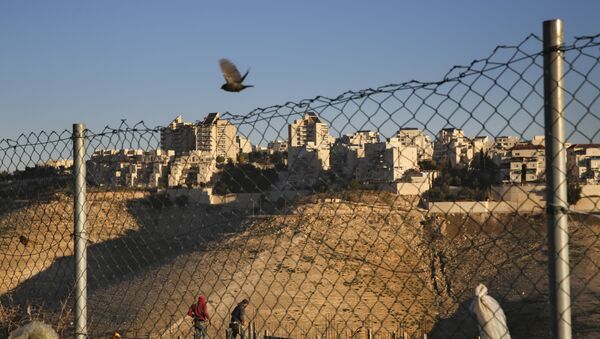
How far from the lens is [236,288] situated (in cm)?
2391

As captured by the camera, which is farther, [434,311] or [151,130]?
[434,311]

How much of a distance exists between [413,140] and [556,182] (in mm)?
905

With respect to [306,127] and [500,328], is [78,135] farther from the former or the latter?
[500,328]

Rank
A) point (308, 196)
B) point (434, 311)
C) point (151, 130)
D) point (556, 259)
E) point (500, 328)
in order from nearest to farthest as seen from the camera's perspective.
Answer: point (556, 259) → point (151, 130) → point (500, 328) → point (308, 196) → point (434, 311)

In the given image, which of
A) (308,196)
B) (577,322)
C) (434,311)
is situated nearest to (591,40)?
A: (308,196)

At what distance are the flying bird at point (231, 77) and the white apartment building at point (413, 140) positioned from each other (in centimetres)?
91

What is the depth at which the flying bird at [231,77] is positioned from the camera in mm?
4195

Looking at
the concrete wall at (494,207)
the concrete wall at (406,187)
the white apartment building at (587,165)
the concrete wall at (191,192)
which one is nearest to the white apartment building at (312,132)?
the concrete wall at (406,187)

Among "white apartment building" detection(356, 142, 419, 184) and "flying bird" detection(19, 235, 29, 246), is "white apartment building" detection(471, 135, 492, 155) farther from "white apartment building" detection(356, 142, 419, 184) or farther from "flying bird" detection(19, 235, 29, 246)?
"flying bird" detection(19, 235, 29, 246)

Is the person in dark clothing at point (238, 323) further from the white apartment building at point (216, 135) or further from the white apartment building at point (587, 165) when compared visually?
the white apartment building at point (587, 165)

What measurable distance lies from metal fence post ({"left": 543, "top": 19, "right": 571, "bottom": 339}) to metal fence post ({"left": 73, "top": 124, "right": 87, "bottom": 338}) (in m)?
2.57

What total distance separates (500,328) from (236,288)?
19.3m

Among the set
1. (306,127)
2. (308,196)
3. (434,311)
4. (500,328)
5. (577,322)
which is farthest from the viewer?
(434,311)

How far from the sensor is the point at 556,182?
267 centimetres
